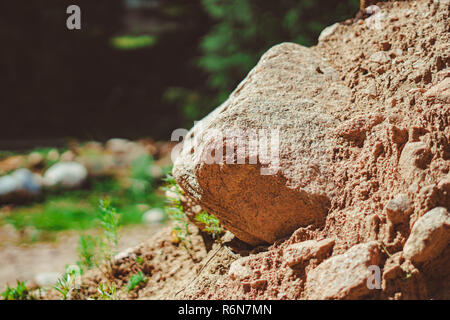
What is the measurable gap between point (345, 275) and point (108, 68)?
9126 mm

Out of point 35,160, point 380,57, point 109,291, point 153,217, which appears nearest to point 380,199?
point 380,57

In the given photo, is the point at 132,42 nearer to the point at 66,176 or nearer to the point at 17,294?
the point at 66,176

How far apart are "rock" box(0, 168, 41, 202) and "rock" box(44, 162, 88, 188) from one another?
234 mm

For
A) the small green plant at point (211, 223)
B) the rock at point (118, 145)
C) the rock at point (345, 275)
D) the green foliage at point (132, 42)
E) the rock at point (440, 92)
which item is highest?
the green foliage at point (132, 42)

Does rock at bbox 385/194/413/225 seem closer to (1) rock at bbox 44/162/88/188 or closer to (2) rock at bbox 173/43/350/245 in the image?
(2) rock at bbox 173/43/350/245

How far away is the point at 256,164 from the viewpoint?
5.73 feet

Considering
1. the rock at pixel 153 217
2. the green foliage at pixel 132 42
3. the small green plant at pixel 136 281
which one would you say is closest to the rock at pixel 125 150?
the rock at pixel 153 217

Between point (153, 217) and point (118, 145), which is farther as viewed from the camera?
point (118, 145)

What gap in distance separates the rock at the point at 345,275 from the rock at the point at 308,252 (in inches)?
2.1

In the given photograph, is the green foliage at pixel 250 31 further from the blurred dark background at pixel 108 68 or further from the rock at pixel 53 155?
the rock at pixel 53 155

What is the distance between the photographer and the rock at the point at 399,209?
1481 millimetres

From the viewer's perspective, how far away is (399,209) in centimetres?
148
